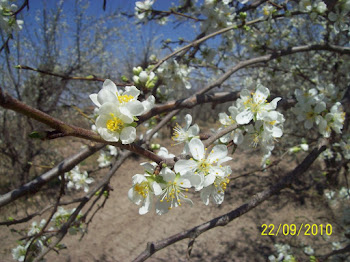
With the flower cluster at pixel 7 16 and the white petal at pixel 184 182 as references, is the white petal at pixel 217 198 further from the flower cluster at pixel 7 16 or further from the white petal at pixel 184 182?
the flower cluster at pixel 7 16

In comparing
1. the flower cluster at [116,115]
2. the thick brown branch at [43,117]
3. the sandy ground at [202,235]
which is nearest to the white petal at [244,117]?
the flower cluster at [116,115]

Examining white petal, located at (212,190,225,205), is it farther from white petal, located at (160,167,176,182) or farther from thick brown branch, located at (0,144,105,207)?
thick brown branch, located at (0,144,105,207)

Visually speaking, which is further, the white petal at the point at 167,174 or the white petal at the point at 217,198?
the white petal at the point at 217,198

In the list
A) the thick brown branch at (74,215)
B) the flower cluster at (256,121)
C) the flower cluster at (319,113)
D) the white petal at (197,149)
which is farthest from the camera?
the flower cluster at (319,113)

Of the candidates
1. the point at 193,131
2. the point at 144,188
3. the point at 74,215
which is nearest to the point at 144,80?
the point at 193,131

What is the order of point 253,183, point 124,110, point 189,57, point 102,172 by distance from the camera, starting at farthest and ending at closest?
1. point 102,172
2. point 253,183
3. point 189,57
4. point 124,110

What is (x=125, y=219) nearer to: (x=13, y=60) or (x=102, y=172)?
(x=102, y=172)

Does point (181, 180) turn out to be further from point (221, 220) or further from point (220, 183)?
point (221, 220)

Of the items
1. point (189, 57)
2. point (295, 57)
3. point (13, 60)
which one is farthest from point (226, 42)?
point (13, 60)
